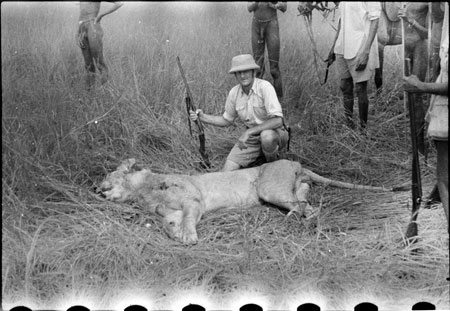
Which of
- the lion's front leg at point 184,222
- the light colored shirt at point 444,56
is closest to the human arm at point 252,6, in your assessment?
the light colored shirt at point 444,56

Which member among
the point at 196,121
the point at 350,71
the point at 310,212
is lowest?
the point at 310,212

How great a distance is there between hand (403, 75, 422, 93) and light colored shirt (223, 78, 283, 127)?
90 cm

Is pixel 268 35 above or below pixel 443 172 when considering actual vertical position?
above

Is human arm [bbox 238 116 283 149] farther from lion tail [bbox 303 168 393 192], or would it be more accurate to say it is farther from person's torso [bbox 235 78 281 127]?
lion tail [bbox 303 168 393 192]

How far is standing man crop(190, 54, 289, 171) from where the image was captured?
5.00 metres

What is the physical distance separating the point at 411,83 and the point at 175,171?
167 cm

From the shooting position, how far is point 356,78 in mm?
4910

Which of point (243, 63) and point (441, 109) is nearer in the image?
point (441, 109)

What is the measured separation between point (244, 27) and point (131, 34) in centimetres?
75

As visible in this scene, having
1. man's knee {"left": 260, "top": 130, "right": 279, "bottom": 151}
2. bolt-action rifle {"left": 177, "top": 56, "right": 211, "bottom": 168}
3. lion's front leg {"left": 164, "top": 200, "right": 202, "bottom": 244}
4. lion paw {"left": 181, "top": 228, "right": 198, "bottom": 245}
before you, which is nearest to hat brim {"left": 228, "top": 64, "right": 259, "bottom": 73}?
bolt-action rifle {"left": 177, "top": 56, "right": 211, "bottom": 168}

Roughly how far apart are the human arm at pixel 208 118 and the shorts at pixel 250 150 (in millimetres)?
186

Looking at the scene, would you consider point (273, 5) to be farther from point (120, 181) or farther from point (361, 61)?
point (120, 181)

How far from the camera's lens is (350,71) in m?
4.93

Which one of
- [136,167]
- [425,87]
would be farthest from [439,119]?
[136,167]
